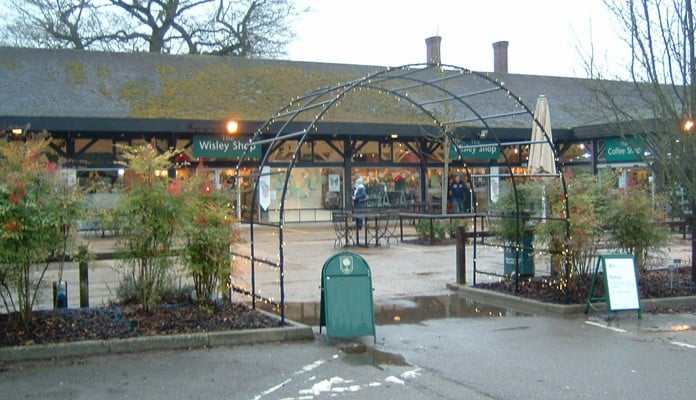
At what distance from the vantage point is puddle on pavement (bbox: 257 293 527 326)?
10.6m

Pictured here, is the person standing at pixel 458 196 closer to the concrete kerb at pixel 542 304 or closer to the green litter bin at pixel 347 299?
the concrete kerb at pixel 542 304

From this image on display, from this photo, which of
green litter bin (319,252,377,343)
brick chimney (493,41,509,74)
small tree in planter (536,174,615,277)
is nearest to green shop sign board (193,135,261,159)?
small tree in planter (536,174,615,277)

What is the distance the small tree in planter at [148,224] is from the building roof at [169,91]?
Answer: 15.2m

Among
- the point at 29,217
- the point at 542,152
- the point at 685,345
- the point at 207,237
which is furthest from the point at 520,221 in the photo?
the point at 29,217

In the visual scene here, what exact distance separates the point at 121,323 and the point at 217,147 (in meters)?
18.2

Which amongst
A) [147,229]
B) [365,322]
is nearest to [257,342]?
[365,322]

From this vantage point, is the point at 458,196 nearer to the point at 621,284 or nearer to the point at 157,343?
the point at 621,284

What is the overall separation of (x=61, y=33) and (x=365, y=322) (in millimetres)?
36182

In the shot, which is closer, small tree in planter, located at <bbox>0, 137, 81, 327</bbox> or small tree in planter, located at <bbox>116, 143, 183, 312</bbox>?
small tree in planter, located at <bbox>0, 137, 81, 327</bbox>

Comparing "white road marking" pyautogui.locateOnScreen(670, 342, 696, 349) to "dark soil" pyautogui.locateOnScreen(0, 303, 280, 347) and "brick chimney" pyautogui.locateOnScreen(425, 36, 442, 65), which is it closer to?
"dark soil" pyautogui.locateOnScreen(0, 303, 280, 347)

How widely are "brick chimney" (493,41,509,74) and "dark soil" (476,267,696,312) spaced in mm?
27379

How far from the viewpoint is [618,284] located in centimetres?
1052

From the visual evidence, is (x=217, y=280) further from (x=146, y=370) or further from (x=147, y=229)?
(x=146, y=370)

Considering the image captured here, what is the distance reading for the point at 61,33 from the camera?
4009cm
